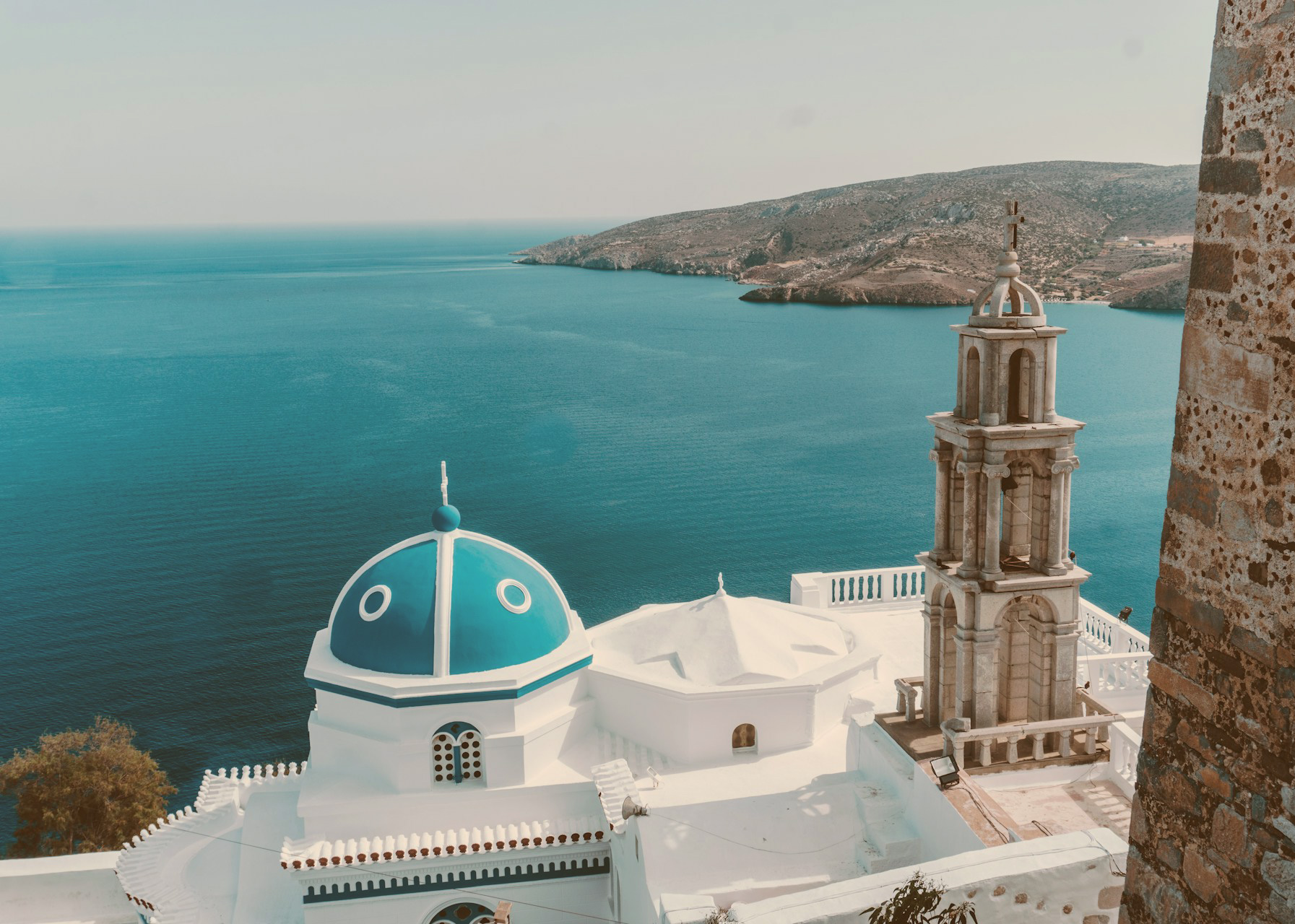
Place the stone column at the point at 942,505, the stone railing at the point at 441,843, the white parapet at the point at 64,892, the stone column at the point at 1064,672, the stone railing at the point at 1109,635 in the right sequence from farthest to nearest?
the stone railing at the point at 1109,635 → the white parapet at the point at 64,892 → the stone railing at the point at 441,843 → the stone column at the point at 942,505 → the stone column at the point at 1064,672

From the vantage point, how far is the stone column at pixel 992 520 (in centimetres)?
1296

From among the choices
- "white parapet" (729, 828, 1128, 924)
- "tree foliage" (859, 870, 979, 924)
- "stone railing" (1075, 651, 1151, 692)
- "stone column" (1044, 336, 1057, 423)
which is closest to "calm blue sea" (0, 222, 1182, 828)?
"stone railing" (1075, 651, 1151, 692)

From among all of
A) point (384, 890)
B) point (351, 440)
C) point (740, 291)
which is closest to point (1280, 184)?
point (384, 890)

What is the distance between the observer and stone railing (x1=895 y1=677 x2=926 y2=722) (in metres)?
14.2

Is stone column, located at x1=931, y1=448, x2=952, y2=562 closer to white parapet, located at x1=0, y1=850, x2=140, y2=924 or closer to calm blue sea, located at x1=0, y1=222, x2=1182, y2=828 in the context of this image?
white parapet, located at x1=0, y1=850, x2=140, y2=924

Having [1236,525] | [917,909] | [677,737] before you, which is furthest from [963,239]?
[1236,525]

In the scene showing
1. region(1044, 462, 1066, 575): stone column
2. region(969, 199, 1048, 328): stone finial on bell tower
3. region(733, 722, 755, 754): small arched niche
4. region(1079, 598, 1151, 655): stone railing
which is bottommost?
region(733, 722, 755, 754): small arched niche

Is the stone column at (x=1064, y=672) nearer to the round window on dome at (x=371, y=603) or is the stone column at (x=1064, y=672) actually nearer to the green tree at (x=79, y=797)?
the round window on dome at (x=371, y=603)

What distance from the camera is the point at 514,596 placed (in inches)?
666

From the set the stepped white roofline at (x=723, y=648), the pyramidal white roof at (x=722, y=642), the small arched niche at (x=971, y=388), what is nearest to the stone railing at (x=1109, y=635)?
the stepped white roofline at (x=723, y=648)

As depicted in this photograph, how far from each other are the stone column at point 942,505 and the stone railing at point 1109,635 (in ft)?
16.4

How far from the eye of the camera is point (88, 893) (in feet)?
58.8

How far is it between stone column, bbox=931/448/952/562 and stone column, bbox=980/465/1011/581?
2.06 ft

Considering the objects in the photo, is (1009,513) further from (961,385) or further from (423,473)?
(423,473)
